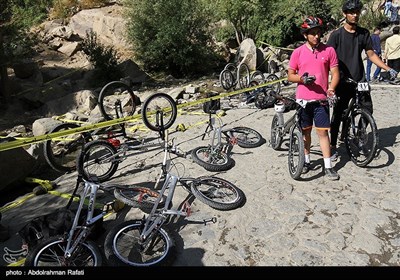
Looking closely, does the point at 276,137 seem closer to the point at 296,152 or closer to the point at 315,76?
the point at 296,152

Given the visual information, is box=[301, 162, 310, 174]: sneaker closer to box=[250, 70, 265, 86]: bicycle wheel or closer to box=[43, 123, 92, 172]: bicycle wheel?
box=[43, 123, 92, 172]: bicycle wheel

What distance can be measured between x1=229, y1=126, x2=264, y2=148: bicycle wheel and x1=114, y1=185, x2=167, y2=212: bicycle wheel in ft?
8.75

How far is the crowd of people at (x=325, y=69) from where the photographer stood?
4523 mm

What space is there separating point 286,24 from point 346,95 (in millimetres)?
17888

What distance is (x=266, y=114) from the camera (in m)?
8.85

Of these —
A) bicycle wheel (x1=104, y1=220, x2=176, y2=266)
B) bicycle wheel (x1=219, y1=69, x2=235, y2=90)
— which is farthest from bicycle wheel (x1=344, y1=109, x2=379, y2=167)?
bicycle wheel (x1=219, y1=69, x2=235, y2=90)

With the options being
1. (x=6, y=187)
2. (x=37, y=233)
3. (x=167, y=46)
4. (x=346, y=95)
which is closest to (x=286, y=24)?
(x=167, y=46)

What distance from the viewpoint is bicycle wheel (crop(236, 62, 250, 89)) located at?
12805 mm

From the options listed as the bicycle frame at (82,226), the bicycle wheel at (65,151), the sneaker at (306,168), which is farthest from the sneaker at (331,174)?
the bicycle wheel at (65,151)

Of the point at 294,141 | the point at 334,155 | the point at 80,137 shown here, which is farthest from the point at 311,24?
the point at 80,137

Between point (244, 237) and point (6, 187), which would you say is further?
point (6, 187)

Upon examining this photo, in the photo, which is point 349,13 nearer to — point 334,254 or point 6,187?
point 334,254

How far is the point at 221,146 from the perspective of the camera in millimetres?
6168

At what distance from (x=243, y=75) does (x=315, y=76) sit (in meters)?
9.29
